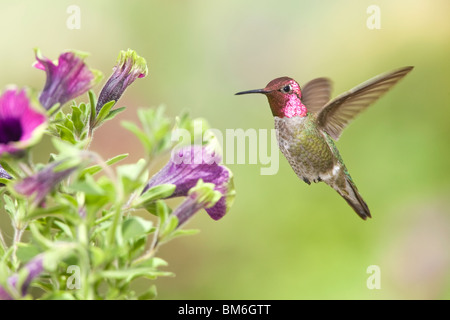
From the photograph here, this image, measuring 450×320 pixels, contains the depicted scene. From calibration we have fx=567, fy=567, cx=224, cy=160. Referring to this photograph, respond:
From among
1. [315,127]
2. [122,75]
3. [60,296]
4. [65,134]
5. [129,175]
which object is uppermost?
[315,127]

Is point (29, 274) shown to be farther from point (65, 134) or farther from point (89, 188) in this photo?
point (65, 134)

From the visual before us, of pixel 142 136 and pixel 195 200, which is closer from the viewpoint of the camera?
pixel 142 136

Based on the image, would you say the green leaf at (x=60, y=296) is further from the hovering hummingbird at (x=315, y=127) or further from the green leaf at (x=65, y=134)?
the hovering hummingbird at (x=315, y=127)

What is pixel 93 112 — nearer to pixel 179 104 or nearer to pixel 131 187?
pixel 131 187

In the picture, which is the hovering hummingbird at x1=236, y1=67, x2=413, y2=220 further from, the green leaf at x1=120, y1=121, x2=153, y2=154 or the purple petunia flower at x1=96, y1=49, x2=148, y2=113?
the green leaf at x1=120, y1=121, x2=153, y2=154

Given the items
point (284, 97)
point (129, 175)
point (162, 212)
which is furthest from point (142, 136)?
point (284, 97)

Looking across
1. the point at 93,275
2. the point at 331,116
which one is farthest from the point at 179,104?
the point at 93,275

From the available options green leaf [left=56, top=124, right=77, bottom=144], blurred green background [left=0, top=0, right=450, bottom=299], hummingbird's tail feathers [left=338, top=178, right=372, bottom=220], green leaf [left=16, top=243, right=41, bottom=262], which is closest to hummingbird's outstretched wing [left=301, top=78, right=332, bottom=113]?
hummingbird's tail feathers [left=338, top=178, right=372, bottom=220]
